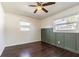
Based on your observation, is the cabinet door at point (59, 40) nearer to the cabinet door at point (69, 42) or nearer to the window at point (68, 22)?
the cabinet door at point (69, 42)

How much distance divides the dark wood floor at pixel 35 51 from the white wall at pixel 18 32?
0.25 ft

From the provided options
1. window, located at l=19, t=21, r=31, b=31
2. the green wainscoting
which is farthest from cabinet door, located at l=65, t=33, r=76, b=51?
window, located at l=19, t=21, r=31, b=31

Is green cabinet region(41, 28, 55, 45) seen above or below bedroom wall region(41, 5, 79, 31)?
below

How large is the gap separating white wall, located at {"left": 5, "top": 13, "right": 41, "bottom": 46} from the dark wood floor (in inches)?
3.0

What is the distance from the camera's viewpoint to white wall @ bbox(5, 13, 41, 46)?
1.01 m

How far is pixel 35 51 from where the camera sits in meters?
1.15

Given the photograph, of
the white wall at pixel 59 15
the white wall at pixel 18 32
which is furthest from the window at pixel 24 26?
the white wall at pixel 59 15

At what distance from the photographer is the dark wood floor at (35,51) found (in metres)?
1.03

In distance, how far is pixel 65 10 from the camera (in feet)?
3.34

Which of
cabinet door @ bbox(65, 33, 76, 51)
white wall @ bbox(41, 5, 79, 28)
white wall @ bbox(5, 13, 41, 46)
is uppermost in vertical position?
white wall @ bbox(41, 5, 79, 28)

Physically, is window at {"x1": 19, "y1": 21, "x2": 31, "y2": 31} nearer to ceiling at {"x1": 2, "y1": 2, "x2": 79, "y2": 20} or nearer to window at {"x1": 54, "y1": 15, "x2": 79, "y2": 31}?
ceiling at {"x1": 2, "y1": 2, "x2": 79, "y2": 20}

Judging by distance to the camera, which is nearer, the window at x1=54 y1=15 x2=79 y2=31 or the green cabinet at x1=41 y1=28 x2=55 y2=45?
the window at x1=54 y1=15 x2=79 y2=31

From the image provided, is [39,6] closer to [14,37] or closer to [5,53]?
[14,37]

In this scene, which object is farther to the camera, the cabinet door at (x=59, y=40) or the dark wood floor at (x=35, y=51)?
the cabinet door at (x=59, y=40)
